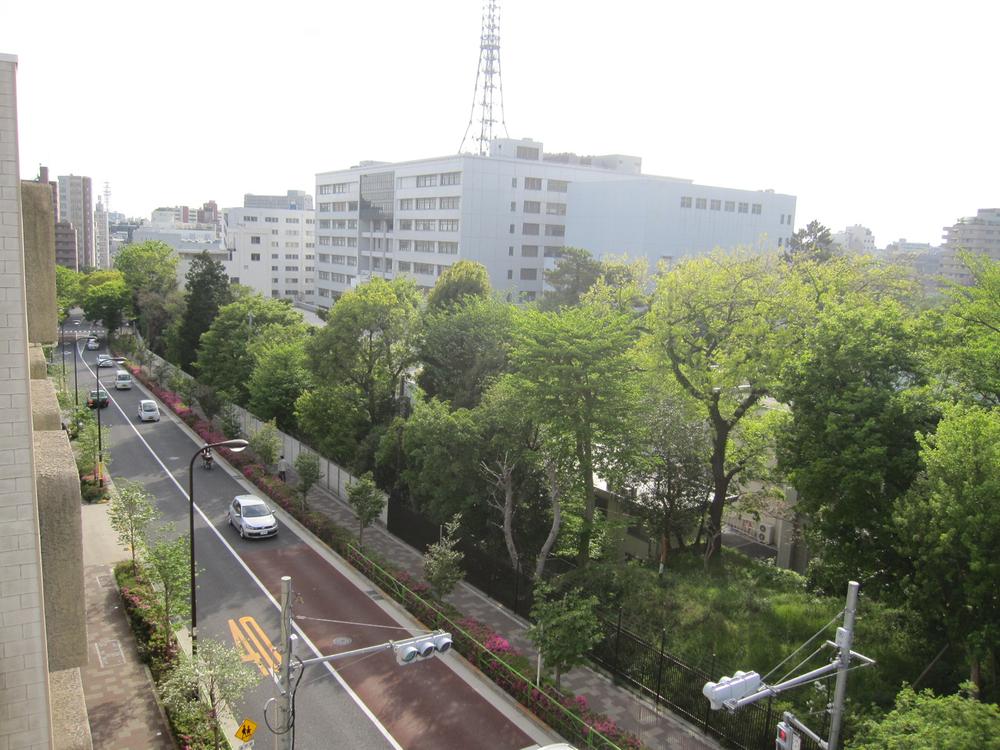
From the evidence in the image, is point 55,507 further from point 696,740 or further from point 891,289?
point 891,289

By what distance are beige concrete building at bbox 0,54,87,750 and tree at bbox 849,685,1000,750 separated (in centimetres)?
1132

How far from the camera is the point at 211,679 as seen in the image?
14.8m

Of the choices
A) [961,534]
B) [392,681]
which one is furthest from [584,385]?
[961,534]

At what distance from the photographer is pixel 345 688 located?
19141mm

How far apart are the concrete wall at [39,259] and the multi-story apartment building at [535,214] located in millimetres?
56095

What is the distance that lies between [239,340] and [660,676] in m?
35.7

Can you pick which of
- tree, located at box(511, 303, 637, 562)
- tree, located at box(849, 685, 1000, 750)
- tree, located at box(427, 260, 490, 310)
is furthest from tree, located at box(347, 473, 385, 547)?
tree, located at box(849, 685, 1000, 750)

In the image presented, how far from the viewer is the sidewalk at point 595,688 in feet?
56.3

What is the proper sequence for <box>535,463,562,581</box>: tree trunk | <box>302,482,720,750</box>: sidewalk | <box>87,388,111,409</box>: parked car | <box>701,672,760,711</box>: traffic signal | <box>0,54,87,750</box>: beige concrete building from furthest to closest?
<box>87,388,111,409</box>: parked car, <box>535,463,562,581</box>: tree trunk, <box>302,482,720,750</box>: sidewalk, <box>701,672,760,711</box>: traffic signal, <box>0,54,87,750</box>: beige concrete building

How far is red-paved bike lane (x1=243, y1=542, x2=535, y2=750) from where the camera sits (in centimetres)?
1725

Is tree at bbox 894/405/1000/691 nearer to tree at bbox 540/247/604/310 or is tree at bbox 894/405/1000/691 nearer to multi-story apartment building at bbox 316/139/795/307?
tree at bbox 540/247/604/310

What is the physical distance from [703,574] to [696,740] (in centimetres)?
688

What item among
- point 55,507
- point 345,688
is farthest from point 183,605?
point 55,507

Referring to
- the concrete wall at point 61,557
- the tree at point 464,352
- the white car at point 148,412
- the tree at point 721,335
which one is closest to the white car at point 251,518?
the tree at point 464,352
